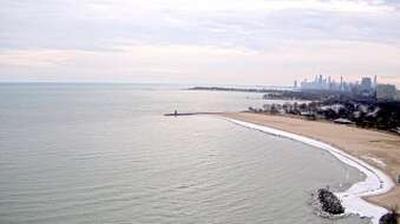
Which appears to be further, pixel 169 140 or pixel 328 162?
pixel 169 140

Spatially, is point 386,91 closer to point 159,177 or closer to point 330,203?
point 159,177

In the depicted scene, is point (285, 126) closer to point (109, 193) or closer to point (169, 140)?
point (169, 140)

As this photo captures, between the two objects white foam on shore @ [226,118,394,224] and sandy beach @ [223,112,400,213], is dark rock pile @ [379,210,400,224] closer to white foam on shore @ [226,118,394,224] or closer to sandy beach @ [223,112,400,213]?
white foam on shore @ [226,118,394,224]

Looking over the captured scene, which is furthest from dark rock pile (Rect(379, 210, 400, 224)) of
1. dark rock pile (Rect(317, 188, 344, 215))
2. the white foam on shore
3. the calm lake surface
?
dark rock pile (Rect(317, 188, 344, 215))

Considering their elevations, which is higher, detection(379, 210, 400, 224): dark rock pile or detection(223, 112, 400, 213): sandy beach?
detection(379, 210, 400, 224): dark rock pile

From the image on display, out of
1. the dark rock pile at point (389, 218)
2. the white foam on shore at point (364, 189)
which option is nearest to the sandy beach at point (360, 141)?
the white foam on shore at point (364, 189)

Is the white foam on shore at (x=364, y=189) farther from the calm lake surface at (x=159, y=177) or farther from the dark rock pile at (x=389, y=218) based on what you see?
the calm lake surface at (x=159, y=177)

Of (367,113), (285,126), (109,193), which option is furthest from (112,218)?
(367,113)

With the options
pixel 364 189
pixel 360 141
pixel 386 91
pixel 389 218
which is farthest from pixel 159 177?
pixel 386 91
